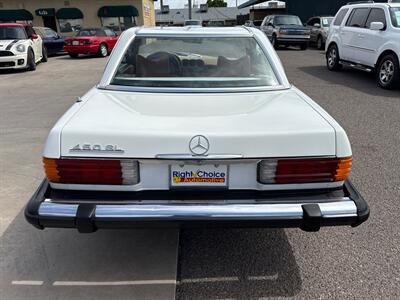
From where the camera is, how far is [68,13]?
31266 mm

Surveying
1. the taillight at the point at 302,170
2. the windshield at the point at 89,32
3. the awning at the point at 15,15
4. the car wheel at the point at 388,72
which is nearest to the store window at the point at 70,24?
the awning at the point at 15,15

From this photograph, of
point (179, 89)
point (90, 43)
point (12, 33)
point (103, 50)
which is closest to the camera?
point (179, 89)

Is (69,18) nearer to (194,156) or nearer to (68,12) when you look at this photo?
(68,12)

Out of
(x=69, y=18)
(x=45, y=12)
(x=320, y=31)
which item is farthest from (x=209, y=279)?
(x=45, y=12)

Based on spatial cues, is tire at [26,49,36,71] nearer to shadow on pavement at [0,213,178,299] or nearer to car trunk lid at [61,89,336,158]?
shadow on pavement at [0,213,178,299]

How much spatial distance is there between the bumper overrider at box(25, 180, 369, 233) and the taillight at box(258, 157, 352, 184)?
11 centimetres

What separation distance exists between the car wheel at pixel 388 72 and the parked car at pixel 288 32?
38.2 ft

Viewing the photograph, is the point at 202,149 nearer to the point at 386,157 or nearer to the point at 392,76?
the point at 386,157

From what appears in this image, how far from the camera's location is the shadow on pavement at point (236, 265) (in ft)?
8.68

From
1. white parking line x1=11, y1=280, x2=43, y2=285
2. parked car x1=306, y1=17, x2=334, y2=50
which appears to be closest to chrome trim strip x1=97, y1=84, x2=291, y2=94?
white parking line x1=11, y1=280, x2=43, y2=285

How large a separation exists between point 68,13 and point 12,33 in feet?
61.6

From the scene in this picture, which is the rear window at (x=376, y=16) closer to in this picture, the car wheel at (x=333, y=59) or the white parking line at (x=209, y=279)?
the car wheel at (x=333, y=59)

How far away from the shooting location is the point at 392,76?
887 centimetres

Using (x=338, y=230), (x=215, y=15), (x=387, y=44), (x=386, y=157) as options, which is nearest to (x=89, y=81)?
(x=387, y=44)
